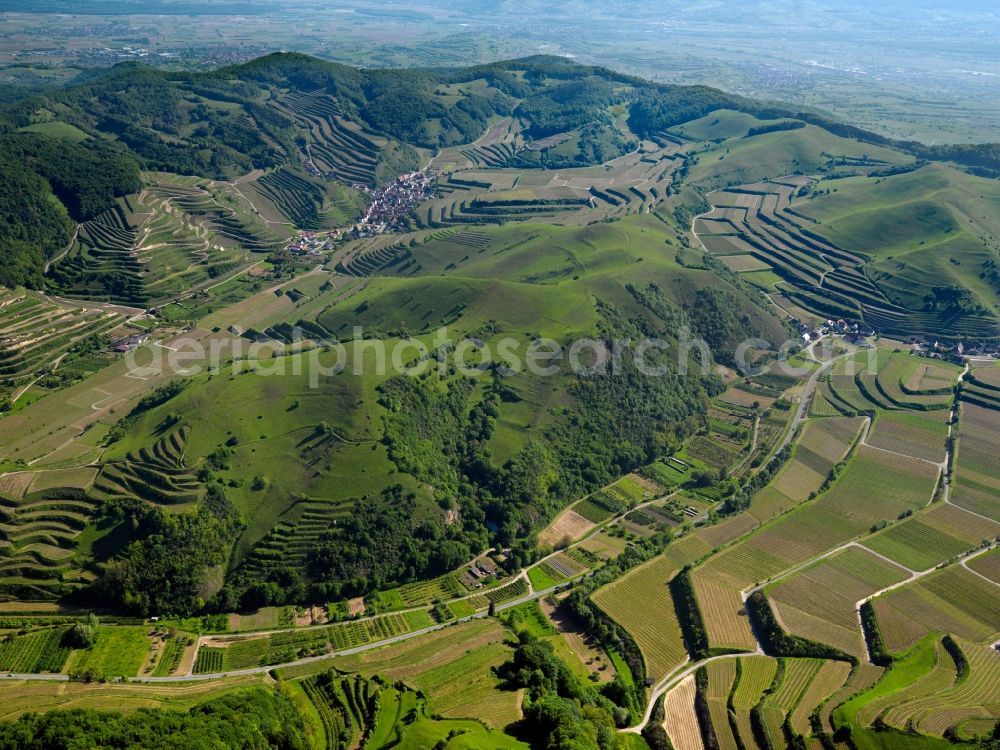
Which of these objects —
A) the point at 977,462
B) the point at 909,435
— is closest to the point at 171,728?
the point at 909,435

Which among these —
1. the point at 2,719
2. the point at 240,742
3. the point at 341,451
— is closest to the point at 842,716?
the point at 240,742

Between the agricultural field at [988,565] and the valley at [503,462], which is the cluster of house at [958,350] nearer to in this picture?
the valley at [503,462]

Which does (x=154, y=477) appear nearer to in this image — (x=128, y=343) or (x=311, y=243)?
(x=128, y=343)

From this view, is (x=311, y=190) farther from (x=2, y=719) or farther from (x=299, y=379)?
(x=2, y=719)

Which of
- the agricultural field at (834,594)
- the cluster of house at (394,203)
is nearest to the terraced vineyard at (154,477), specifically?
the agricultural field at (834,594)

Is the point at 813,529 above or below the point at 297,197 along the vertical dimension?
below

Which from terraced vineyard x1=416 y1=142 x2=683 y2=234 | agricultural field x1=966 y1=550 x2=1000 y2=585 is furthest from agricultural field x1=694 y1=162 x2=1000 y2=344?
agricultural field x1=966 y1=550 x2=1000 y2=585

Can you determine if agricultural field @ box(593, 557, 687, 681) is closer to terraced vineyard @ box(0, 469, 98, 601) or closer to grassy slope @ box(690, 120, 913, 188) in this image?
terraced vineyard @ box(0, 469, 98, 601)
